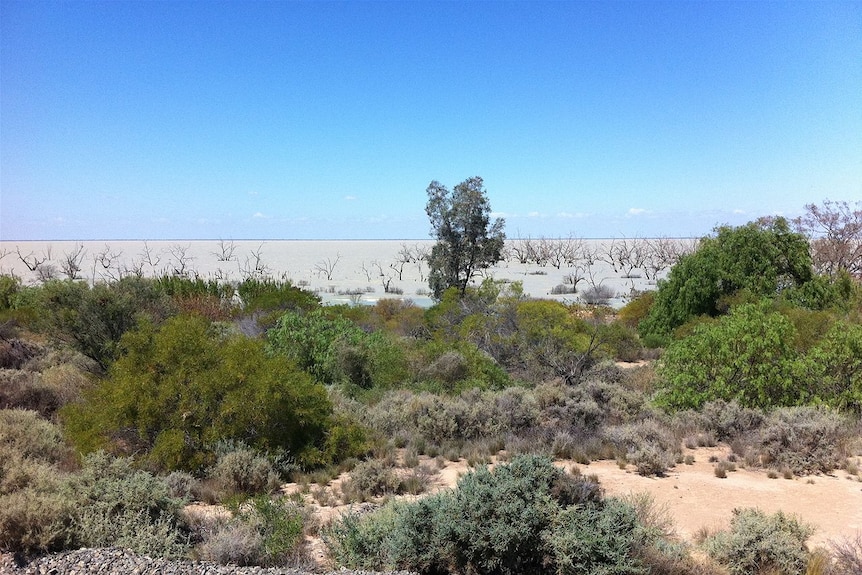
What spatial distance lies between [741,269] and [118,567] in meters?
20.6

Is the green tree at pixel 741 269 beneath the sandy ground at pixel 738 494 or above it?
above

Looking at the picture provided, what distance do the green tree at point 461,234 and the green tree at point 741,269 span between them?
12447mm

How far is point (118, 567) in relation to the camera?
5.50m

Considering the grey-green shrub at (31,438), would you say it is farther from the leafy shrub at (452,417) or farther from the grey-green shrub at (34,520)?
the leafy shrub at (452,417)

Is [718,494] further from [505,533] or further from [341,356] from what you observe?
[341,356]

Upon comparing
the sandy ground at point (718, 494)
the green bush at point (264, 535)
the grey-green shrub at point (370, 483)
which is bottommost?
the sandy ground at point (718, 494)

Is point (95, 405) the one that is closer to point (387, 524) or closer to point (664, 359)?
point (387, 524)

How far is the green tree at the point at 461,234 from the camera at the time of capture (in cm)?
3134

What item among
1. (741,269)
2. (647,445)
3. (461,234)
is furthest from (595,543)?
(461,234)

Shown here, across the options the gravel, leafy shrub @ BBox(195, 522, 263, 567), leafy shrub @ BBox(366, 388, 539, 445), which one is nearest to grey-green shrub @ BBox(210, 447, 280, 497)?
leafy shrub @ BBox(195, 522, 263, 567)

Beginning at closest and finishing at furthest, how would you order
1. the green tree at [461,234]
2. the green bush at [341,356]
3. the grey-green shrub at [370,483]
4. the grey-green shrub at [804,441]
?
the grey-green shrub at [370,483]
the grey-green shrub at [804,441]
the green bush at [341,356]
the green tree at [461,234]

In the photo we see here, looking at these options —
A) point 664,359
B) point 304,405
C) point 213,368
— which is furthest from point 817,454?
point 213,368

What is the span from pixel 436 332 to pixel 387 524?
1323 centimetres

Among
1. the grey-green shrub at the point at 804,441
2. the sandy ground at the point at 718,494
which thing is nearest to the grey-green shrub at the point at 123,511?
the sandy ground at the point at 718,494
